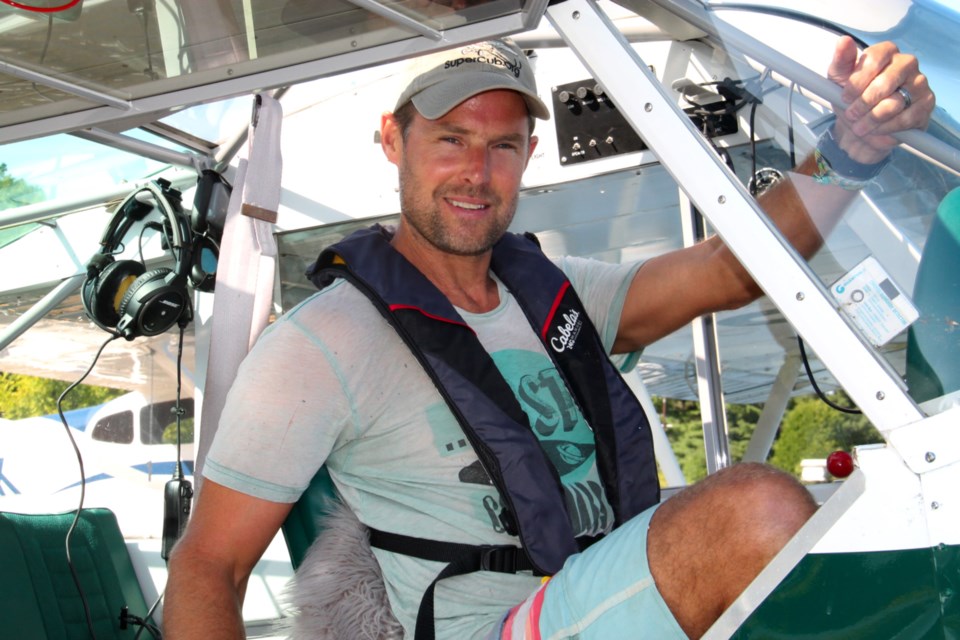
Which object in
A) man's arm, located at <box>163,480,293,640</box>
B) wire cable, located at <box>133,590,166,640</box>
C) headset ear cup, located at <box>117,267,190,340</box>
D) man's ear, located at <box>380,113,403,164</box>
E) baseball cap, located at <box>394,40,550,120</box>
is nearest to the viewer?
man's arm, located at <box>163,480,293,640</box>

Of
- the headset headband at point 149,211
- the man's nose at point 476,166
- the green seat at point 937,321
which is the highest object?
the headset headband at point 149,211

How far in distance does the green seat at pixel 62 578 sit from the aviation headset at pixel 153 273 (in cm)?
82

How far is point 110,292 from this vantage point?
3.18m

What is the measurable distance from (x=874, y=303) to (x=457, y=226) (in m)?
0.95

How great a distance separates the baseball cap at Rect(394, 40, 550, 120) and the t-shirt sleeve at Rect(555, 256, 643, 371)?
1.36 feet

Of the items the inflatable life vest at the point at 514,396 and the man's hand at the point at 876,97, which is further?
the inflatable life vest at the point at 514,396

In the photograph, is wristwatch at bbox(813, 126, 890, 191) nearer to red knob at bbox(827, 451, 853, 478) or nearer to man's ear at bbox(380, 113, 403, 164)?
red knob at bbox(827, 451, 853, 478)

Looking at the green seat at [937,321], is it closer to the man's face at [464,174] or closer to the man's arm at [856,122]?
the man's arm at [856,122]

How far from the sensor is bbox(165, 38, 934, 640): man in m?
1.34

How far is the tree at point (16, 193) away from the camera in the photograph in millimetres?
3748

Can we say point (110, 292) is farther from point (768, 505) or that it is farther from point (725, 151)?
point (768, 505)

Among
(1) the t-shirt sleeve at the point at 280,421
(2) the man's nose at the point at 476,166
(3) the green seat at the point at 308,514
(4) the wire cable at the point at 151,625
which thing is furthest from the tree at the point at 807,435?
(1) the t-shirt sleeve at the point at 280,421

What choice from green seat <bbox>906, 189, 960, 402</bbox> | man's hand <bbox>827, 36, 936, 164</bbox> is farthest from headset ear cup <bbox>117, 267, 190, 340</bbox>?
green seat <bbox>906, 189, 960, 402</bbox>

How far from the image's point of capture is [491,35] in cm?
161
